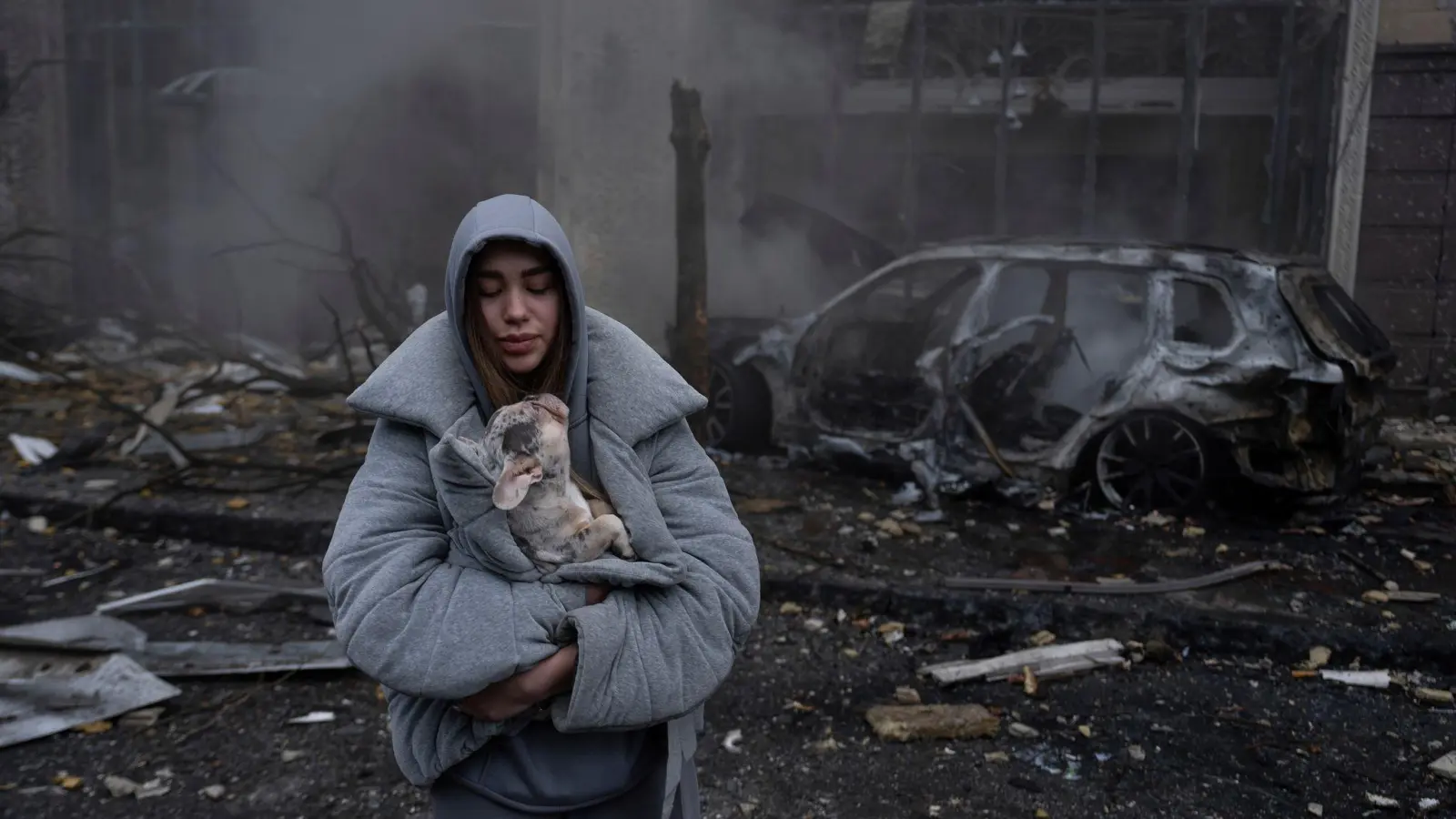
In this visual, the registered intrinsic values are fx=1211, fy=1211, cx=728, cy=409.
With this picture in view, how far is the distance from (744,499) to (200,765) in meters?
3.73

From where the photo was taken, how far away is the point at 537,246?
185 centimetres

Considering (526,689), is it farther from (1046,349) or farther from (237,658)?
(1046,349)

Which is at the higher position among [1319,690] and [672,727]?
[672,727]

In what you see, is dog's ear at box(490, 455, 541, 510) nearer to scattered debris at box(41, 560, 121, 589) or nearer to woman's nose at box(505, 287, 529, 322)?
woman's nose at box(505, 287, 529, 322)

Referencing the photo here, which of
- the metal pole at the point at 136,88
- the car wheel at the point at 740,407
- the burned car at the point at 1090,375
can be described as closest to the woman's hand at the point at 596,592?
the burned car at the point at 1090,375

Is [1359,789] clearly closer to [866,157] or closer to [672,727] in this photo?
[672,727]

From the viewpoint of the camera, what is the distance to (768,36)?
10203 mm

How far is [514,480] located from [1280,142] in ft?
30.3

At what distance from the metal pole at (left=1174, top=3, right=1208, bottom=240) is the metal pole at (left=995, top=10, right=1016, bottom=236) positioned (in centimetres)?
133

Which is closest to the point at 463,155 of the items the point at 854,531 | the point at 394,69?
the point at 394,69

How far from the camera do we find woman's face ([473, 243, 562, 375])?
1.86 meters

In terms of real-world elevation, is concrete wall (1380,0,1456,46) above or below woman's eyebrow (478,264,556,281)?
above

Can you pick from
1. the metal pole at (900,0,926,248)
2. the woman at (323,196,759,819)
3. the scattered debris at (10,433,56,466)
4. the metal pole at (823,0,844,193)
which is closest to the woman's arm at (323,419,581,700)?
the woman at (323,196,759,819)

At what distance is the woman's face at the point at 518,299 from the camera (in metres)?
1.86
